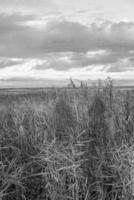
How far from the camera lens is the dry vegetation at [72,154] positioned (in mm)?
3090

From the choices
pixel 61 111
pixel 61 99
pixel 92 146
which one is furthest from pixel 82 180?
pixel 61 99

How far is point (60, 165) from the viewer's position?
320 centimetres

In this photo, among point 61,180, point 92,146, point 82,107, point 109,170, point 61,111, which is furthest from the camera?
point 82,107

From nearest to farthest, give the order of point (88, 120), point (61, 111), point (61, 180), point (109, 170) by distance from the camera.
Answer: point (61, 180), point (109, 170), point (88, 120), point (61, 111)

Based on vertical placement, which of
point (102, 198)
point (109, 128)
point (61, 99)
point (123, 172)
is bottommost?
point (102, 198)

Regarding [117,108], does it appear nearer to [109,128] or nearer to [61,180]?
[109,128]

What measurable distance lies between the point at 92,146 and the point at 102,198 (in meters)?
0.82

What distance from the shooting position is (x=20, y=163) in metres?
3.49

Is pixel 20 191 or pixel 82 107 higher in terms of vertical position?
pixel 82 107

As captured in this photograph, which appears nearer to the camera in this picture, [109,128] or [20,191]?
[20,191]

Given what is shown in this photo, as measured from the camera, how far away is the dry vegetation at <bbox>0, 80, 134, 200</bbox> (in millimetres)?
3090

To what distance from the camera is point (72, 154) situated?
3.29m

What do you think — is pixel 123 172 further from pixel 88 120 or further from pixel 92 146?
pixel 88 120

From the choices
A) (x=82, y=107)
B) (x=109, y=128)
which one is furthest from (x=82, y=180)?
(x=82, y=107)
